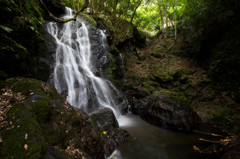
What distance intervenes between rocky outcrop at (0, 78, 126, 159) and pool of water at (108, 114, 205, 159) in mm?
765

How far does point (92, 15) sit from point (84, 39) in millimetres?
4451

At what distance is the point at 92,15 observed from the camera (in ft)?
43.7

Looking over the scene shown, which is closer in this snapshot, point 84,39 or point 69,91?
point 69,91

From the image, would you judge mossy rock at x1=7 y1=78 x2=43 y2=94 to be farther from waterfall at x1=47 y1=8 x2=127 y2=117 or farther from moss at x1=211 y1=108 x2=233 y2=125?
moss at x1=211 y1=108 x2=233 y2=125

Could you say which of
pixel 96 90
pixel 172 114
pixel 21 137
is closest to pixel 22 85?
pixel 21 137

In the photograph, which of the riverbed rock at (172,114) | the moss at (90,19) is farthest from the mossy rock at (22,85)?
the moss at (90,19)

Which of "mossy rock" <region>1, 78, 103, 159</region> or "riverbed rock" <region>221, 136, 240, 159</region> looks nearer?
"mossy rock" <region>1, 78, 103, 159</region>

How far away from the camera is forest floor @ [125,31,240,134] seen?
20.4 feet

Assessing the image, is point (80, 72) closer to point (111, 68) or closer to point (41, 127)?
point (111, 68)

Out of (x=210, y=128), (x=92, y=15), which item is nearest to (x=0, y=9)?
(x=210, y=128)

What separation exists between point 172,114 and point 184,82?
4.75 meters

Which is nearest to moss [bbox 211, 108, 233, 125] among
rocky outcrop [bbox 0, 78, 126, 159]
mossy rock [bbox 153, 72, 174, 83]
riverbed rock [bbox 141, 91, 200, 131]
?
riverbed rock [bbox 141, 91, 200, 131]

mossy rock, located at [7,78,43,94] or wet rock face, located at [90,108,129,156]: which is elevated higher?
mossy rock, located at [7,78,43,94]

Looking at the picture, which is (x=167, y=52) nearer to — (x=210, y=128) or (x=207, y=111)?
(x=207, y=111)
